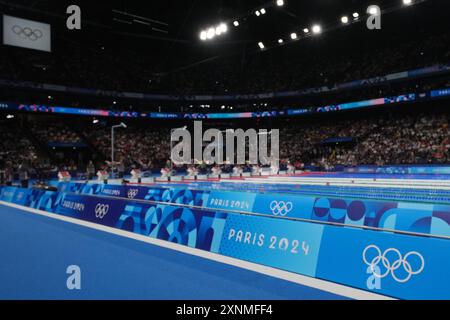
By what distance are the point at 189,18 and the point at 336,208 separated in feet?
97.5

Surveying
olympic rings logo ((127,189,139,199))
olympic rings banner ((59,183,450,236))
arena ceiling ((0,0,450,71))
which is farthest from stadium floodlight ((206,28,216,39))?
olympic rings banner ((59,183,450,236))

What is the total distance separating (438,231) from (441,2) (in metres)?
31.4

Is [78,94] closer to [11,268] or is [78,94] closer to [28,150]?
[28,150]

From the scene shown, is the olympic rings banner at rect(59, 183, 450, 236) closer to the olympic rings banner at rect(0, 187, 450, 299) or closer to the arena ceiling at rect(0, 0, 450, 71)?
the olympic rings banner at rect(0, 187, 450, 299)

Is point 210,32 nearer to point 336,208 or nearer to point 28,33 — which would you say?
point 28,33

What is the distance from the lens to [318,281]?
3943 millimetres

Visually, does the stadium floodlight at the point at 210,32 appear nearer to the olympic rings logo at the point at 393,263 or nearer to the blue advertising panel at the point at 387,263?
the blue advertising panel at the point at 387,263

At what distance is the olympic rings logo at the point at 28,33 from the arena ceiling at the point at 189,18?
11.2 m

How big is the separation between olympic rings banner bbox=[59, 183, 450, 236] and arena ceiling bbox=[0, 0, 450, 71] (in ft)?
53.7

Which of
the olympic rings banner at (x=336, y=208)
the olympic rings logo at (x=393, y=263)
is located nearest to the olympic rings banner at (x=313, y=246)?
the olympic rings logo at (x=393, y=263)

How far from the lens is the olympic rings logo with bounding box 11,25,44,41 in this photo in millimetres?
16672

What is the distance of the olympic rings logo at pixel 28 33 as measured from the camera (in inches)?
656
